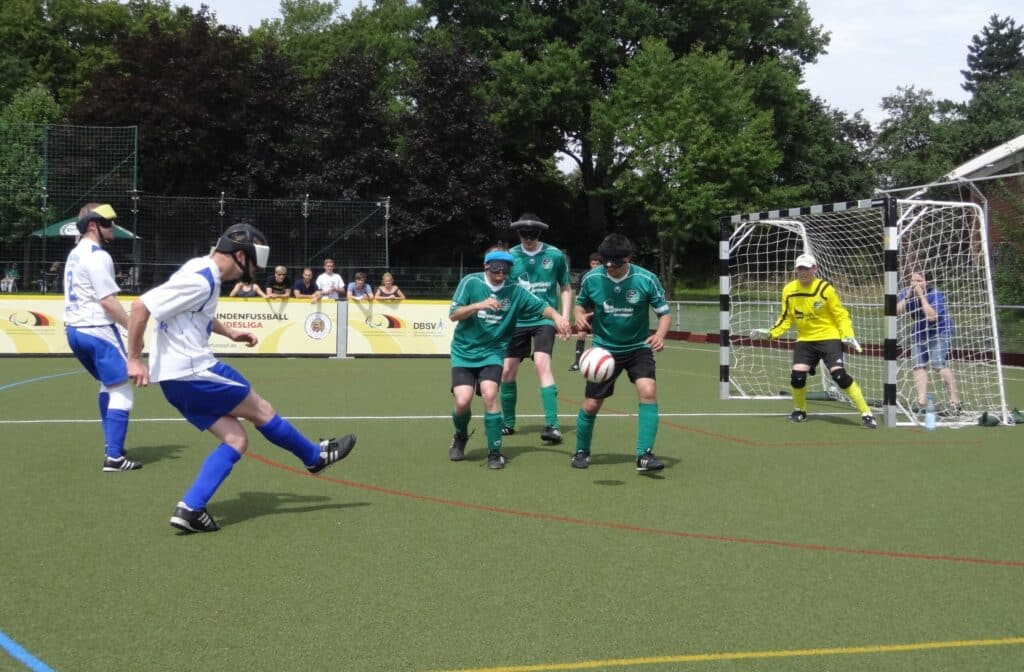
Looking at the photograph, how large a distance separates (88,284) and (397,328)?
13753 mm

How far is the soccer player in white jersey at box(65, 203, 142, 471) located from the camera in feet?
26.8

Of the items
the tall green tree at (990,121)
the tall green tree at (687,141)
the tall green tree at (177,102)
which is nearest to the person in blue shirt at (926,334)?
the tall green tree at (687,141)

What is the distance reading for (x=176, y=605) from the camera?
15.9ft

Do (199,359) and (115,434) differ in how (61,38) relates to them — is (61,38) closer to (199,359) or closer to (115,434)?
(115,434)

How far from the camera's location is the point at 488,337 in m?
8.64

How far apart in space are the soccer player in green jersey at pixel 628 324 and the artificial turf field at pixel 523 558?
0.47m

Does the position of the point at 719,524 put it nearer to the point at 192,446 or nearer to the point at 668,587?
the point at 668,587

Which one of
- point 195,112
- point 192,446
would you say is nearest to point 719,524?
point 192,446

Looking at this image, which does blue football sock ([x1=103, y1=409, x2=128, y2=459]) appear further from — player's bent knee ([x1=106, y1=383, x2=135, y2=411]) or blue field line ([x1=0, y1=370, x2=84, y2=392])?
blue field line ([x1=0, y1=370, x2=84, y2=392])

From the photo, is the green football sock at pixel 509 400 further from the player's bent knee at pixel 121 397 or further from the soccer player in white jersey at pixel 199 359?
the soccer player in white jersey at pixel 199 359

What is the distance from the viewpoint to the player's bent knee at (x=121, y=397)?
8.39 m

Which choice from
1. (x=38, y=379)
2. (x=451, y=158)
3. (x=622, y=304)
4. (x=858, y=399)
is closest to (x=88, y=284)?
(x=622, y=304)

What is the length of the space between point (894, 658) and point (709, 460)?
16.2 ft

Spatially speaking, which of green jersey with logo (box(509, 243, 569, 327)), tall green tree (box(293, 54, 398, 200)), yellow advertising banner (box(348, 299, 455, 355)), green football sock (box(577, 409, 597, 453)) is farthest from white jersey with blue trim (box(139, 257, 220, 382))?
tall green tree (box(293, 54, 398, 200))
